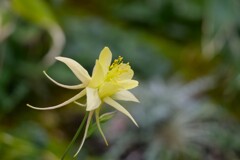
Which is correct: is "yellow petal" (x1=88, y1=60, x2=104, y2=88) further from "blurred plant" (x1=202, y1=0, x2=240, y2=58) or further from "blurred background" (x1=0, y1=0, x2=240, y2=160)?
"blurred plant" (x1=202, y1=0, x2=240, y2=58)

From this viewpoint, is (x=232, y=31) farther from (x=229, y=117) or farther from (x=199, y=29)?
(x=229, y=117)

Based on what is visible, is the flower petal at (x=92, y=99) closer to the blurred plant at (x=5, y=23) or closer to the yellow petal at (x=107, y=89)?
the yellow petal at (x=107, y=89)

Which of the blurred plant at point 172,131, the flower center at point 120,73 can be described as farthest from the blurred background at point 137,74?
the flower center at point 120,73

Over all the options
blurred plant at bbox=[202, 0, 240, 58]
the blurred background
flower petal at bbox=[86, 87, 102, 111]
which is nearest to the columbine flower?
flower petal at bbox=[86, 87, 102, 111]

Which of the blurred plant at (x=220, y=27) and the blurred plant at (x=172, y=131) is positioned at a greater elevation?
the blurred plant at (x=220, y=27)

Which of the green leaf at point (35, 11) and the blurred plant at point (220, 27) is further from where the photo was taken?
the blurred plant at point (220, 27)

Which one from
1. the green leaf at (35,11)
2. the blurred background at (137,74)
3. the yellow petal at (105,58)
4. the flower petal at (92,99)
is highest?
the yellow petal at (105,58)

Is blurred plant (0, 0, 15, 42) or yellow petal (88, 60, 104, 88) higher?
yellow petal (88, 60, 104, 88)
